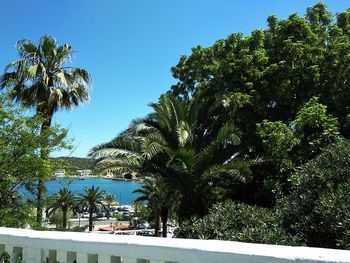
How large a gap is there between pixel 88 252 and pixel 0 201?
691 centimetres

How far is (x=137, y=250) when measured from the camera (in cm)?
247

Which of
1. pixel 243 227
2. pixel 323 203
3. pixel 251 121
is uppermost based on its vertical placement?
pixel 251 121

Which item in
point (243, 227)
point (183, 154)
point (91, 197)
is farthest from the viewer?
point (91, 197)

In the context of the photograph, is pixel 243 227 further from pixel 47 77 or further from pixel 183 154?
pixel 47 77

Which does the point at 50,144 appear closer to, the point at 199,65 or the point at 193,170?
the point at 193,170

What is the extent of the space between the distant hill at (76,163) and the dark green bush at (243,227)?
7442 millimetres

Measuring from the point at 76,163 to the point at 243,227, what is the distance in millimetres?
11593

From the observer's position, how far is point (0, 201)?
29.4 ft

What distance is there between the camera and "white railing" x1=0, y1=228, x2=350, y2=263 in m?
1.94

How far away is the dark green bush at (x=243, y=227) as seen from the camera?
475 centimetres

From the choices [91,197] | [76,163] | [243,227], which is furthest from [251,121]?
[91,197]

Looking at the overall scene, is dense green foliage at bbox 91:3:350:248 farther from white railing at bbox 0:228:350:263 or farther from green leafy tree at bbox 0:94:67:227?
white railing at bbox 0:228:350:263

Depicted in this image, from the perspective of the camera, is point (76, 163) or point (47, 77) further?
point (47, 77)

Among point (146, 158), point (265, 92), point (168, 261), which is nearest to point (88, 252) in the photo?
point (168, 261)
